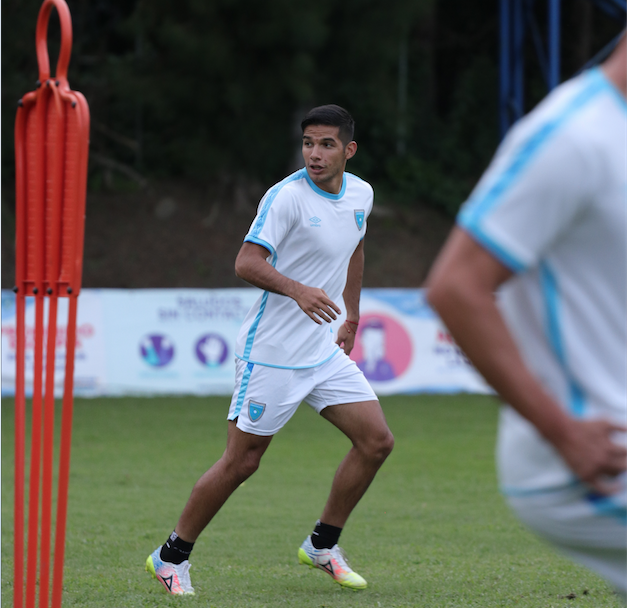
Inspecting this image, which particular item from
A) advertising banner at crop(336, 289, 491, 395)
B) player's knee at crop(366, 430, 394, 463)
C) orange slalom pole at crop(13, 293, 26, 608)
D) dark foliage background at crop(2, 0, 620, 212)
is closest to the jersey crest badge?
player's knee at crop(366, 430, 394, 463)

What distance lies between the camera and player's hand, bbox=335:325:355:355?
4.98 m

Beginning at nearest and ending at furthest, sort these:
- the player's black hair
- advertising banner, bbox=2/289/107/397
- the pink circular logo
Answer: the player's black hair < advertising banner, bbox=2/289/107/397 < the pink circular logo

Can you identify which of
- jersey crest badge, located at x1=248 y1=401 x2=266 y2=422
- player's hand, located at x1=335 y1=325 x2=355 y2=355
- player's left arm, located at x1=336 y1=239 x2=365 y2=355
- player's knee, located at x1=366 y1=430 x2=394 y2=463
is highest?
player's left arm, located at x1=336 y1=239 x2=365 y2=355

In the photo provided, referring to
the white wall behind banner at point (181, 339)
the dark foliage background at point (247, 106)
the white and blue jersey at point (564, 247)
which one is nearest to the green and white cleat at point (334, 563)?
the white and blue jersey at point (564, 247)

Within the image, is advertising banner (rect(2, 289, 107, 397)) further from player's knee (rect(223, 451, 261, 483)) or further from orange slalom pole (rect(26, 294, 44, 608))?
orange slalom pole (rect(26, 294, 44, 608))

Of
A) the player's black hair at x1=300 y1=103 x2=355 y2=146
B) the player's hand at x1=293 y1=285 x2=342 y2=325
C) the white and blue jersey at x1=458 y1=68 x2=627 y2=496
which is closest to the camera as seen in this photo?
the white and blue jersey at x1=458 y1=68 x2=627 y2=496

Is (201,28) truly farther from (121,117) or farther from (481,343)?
(481,343)

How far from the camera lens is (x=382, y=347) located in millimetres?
13656

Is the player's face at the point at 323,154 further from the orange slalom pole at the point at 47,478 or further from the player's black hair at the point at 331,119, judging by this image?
the orange slalom pole at the point at 47,478

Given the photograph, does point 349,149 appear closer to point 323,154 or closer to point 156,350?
point 323,154

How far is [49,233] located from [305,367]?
1.92 m

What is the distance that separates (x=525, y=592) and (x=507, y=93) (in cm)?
1791

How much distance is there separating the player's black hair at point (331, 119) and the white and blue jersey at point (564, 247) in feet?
9.71

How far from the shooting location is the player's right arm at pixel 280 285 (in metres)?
3.83
